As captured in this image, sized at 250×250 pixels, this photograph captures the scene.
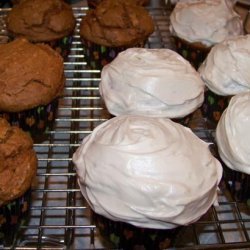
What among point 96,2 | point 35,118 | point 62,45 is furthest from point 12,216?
point 96,2

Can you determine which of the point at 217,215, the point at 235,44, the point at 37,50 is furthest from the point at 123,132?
the point at 235,44

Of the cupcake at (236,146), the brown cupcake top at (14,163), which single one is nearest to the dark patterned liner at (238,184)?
the cupcake at (236,146)

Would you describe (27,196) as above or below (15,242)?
above

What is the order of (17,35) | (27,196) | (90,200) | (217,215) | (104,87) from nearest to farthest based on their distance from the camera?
(90,200) < (27,196) < (217,215) < (104,87) < (17,35)

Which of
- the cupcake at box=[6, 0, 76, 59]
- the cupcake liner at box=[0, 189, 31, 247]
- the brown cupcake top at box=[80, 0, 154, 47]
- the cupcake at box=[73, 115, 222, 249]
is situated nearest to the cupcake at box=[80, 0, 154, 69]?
the brown cupcake top at box=[80, 0, 154, 47]

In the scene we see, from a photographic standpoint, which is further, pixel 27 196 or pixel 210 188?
pixel 27 196

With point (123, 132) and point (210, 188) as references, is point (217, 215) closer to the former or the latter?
point (210, 188)

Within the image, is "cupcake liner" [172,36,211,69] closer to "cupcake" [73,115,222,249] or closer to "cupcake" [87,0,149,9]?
"cupcake" [87,0,149,9]
